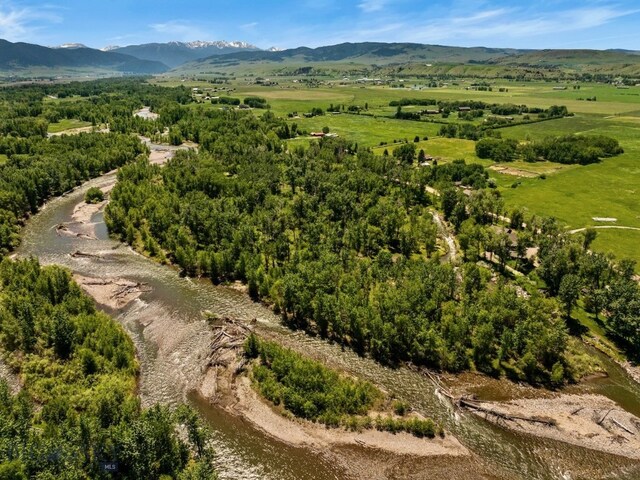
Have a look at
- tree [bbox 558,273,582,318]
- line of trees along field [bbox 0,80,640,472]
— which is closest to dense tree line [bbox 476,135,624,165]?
→ line of trees along field [bbox 0,80,640,472]

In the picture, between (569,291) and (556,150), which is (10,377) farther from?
(556,150)

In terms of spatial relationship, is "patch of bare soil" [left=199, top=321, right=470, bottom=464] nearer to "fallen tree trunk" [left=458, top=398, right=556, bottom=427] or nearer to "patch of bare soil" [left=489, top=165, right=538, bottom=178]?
"fallen tree trunk" [left=458, top=398, right=556, bottom=427]

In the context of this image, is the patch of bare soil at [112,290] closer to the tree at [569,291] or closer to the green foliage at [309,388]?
the green foliage at [309,388]

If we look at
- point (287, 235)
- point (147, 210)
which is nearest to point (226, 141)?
point (147, 210)

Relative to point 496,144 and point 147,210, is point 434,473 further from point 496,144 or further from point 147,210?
point 496,144

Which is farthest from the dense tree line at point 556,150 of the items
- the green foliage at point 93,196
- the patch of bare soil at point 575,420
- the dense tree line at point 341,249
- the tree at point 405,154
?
the green foliage at point 93,196

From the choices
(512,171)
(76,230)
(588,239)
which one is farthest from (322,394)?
(512,171)

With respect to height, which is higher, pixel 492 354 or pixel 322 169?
pixel 322 169
